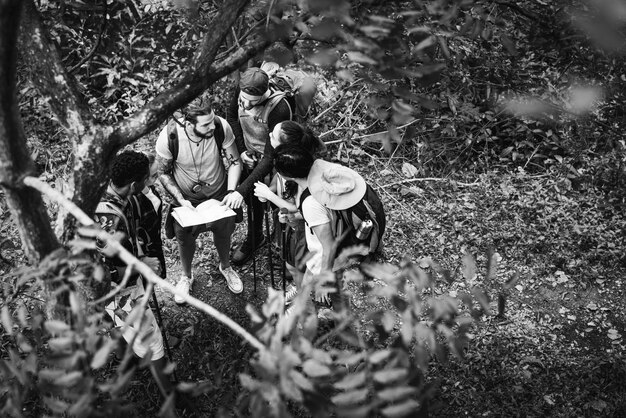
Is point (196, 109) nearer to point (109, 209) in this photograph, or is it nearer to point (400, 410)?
point (109, 209)

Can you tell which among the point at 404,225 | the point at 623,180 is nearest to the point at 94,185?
the point at 404,225

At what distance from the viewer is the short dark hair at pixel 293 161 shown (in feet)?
9.83

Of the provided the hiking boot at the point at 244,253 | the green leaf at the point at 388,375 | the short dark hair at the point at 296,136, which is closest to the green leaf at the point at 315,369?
the green leaf at the point at 388,375

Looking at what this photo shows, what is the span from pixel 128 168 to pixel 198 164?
93 centimetres

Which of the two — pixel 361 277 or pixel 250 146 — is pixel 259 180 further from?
pixel 361 277

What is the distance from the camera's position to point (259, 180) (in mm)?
3818

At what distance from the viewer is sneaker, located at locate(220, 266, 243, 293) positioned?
438 cm

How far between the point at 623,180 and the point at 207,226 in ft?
13.7

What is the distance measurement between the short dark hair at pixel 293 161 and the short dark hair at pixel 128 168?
78 centimetres

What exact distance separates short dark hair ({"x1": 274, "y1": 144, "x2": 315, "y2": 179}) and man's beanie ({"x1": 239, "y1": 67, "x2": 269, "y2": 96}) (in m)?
0.78

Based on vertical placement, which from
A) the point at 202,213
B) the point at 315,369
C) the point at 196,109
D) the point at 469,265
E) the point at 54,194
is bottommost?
the point at 202,213

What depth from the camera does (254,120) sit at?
396 centimetres

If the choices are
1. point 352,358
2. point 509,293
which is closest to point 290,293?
point 509,293

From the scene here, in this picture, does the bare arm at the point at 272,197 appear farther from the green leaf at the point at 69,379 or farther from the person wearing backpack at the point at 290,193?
the green leaf at the point at 69,379
